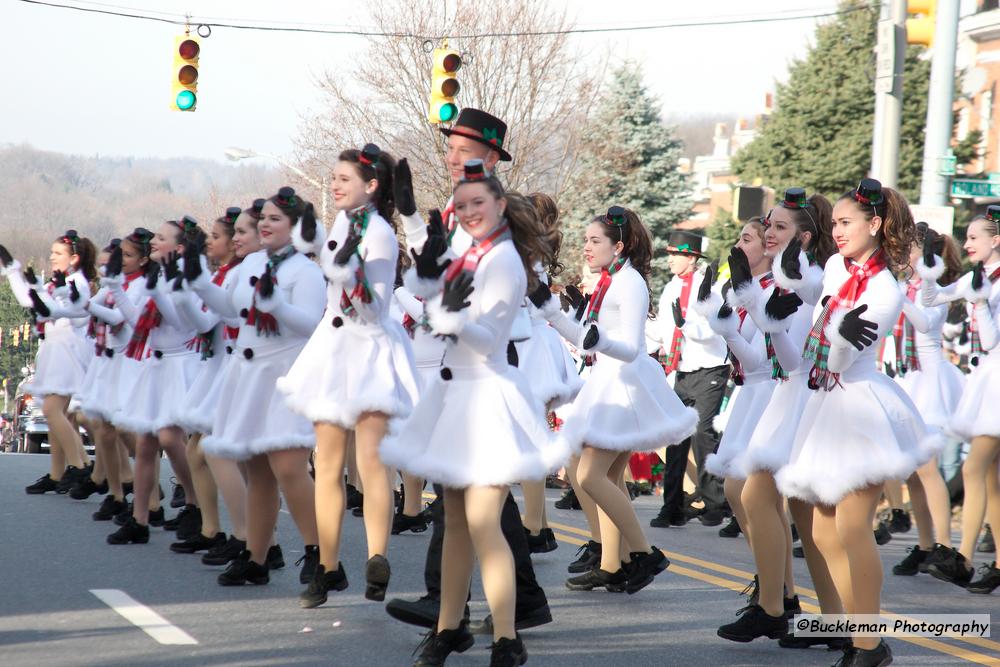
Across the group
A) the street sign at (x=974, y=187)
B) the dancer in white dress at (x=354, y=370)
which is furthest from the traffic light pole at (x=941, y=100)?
the dancer in white dress at (x=354, y=370)

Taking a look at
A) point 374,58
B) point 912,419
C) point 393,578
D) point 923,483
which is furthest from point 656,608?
point 374,58

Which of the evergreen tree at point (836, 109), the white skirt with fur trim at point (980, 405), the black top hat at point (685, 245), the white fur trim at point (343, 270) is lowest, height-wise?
the white skirt with fur trim at point (980, 405)

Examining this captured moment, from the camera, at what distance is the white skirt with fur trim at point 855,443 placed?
561 centimetres

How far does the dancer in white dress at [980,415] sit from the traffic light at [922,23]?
18.9 feet

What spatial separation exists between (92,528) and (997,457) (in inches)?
244

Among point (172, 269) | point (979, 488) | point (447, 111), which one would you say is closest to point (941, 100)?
point (447, 111)

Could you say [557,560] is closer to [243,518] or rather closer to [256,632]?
[243,518]

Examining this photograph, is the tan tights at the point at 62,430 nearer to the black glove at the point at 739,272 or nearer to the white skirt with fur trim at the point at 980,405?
the white skirt with fur trim at the point at 980,405

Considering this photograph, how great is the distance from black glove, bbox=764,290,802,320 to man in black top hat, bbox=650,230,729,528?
5.46 m

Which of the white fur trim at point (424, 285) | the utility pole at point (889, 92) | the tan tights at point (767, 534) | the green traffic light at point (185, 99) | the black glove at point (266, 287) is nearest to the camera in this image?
the white fur trim at point (424, 285)

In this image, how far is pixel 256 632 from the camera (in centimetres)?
643

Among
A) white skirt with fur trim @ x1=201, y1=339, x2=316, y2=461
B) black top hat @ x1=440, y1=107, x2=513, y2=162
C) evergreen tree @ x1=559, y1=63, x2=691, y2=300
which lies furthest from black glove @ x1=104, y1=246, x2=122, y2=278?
evergreen tree @ x1=559, y1=63, x2=691, y2=300

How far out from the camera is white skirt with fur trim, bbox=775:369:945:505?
18.4 feet

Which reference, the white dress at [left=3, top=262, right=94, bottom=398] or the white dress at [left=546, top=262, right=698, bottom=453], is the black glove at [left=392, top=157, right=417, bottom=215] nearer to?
the white dress at [left=546, top=262, right=698, bottom=453]
